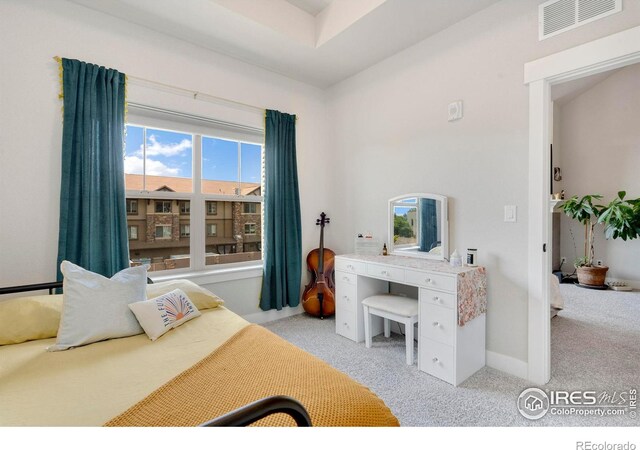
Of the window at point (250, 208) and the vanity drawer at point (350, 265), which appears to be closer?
the vanity drawer at point (350, 265)

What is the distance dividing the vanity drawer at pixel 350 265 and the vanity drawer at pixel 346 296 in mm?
149

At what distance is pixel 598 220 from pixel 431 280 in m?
4.25

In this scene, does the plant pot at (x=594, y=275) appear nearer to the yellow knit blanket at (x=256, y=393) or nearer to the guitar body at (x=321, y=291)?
the guitar body at (x=321, y=291)

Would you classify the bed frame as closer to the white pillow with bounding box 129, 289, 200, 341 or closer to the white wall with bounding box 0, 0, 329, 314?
the white pillow with bounding box 129, 289, 200, 341

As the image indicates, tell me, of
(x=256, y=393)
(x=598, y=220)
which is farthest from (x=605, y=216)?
(x=256, y=393)

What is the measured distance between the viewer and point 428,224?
2639mm

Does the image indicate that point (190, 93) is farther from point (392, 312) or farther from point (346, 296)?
point (392, 312)

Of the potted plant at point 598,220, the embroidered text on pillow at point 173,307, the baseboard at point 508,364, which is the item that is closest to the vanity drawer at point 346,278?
the baseboard at point 508,364

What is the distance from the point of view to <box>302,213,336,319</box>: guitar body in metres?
3.24

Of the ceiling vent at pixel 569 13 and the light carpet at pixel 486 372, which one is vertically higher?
the ceiling vent at pixel 569 13

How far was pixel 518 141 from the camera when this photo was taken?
211 cm

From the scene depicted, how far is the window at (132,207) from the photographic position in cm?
251

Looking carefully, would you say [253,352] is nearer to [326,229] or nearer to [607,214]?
[326,229]

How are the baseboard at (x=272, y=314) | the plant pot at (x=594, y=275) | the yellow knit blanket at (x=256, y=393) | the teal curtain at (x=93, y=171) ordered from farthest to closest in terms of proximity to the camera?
the plant pot at (x=594, y=275) < the baseboard at (x=272, y=314) < the teal curtain at (x=93, y=171) < the yellow knit blanket at (x=256, y=393)
